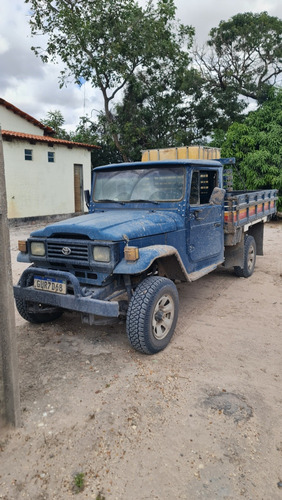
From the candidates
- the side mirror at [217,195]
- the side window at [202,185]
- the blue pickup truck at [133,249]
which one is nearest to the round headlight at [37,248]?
the blue pickup truck at [133,249]

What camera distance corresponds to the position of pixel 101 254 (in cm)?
361

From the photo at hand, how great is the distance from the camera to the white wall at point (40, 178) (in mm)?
13961

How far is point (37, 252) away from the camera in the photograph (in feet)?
13.5

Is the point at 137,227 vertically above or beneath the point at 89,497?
above

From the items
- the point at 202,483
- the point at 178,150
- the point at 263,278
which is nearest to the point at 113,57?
the point at 178,150

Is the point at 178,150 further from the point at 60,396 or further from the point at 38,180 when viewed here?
the point at 38,180

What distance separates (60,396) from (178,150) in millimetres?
4411

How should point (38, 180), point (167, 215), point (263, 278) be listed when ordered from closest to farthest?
point (167, 215) → point (263, 278) → point (38, 180)

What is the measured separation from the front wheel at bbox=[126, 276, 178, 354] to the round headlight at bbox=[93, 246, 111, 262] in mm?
468

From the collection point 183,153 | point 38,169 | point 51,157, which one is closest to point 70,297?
point 183,153

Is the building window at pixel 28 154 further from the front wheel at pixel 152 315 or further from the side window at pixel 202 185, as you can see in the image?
the front wheel at pixel 152 315

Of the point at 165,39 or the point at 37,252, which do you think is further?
the point at 165,39

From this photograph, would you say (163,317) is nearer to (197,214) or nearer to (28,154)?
(197,214)

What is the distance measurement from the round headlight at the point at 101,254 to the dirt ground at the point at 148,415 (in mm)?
1035
